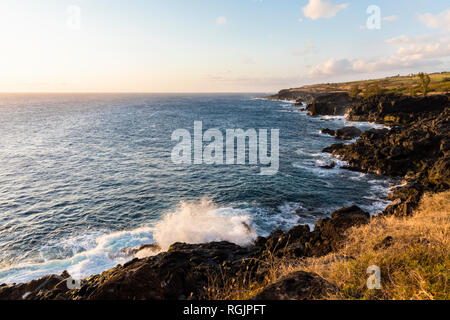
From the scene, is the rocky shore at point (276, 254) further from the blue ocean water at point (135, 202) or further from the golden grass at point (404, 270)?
the blue ocean water at point (135, 202)

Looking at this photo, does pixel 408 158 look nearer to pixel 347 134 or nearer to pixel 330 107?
pixel 347 134

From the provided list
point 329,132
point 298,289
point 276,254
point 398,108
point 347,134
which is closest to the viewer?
point 298,289

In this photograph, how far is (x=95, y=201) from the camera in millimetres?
23859

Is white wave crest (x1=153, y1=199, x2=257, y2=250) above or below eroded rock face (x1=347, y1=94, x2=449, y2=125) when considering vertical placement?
below

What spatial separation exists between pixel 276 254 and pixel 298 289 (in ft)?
26.3

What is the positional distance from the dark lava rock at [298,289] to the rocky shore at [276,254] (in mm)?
18

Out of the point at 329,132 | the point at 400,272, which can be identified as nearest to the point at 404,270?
the point at 400,272

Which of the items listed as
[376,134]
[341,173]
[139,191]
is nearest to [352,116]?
[376,134]

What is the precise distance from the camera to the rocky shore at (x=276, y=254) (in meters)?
5.76

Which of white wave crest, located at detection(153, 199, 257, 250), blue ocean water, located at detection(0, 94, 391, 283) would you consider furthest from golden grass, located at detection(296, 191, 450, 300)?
blue ocean water, located at detection(0, 94, 391, 283)

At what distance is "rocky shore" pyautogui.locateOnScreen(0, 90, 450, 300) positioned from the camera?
5.76 metres

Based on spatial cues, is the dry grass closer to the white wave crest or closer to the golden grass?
A: the golden grass

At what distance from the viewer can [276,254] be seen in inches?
487

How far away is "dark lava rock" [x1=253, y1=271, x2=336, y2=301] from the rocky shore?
0.02 metres
